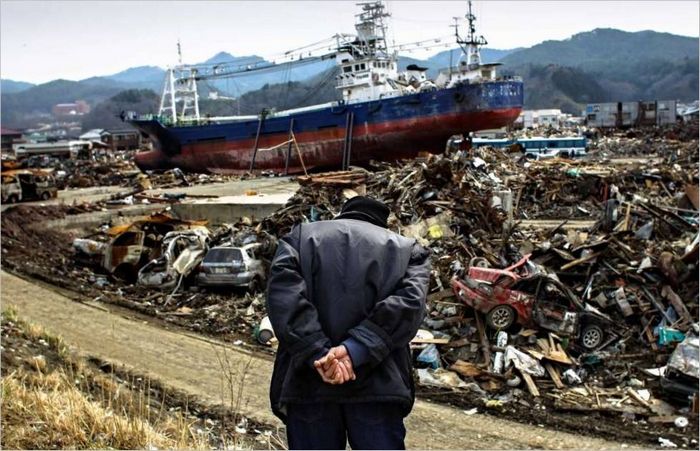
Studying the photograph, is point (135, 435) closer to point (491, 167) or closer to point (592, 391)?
point (592, 391)

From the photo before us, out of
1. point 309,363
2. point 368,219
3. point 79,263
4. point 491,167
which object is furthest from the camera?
point 491,167

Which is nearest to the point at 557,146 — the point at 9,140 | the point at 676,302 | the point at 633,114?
the point at 676,302

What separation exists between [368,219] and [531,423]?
18.8 ft

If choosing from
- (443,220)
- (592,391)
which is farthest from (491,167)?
(592,391)

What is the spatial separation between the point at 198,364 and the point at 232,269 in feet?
14.5

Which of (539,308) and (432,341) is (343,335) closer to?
(432,341)

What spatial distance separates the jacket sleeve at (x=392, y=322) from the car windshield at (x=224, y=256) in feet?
38.9

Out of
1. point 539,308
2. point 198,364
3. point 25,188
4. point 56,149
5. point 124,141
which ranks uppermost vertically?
point 124,141

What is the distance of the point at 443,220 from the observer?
16.4 m

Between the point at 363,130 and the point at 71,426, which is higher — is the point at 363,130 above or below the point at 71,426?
above

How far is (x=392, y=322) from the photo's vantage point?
322 cm

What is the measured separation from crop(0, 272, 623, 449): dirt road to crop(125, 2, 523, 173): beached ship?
23.2m

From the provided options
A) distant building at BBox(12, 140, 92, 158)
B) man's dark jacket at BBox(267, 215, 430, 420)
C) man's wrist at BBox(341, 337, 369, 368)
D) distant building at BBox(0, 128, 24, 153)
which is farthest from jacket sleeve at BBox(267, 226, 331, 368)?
distant building at BBox(0, 128, 24, 153)

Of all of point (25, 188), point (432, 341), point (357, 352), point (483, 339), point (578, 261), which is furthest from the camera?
point (25, 188)
